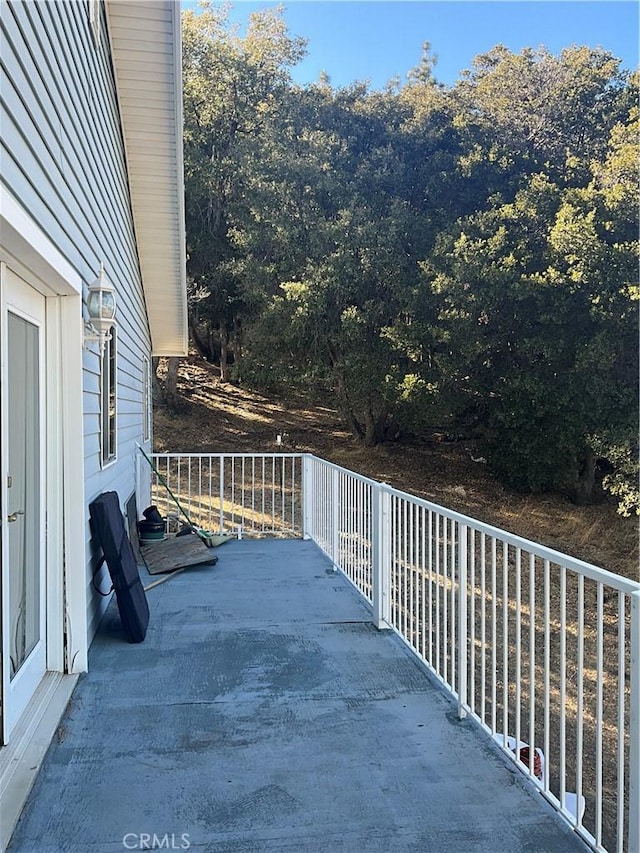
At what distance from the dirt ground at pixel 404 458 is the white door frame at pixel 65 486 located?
9.56 m

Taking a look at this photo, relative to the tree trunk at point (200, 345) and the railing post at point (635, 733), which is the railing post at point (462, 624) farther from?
the tree trunk at point (200, 345)

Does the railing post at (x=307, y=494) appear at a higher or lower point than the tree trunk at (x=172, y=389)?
lower

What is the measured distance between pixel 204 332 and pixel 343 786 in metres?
16.8

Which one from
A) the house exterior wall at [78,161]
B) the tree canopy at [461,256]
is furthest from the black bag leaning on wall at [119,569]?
the tree canopy at [461,256]

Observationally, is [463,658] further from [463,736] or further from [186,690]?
[186,690]

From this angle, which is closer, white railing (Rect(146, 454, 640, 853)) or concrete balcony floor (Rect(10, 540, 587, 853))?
white railing (Rect(146, 454, 640, 853))

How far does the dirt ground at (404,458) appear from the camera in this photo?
38.4ft

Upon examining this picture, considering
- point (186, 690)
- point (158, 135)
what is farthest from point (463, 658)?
point (158, 135)

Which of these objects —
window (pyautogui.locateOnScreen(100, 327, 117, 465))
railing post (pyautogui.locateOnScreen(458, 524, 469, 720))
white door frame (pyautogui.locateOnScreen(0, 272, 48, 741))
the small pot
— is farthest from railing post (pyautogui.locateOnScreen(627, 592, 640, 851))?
the small pot

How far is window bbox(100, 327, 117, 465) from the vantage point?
14.8ft

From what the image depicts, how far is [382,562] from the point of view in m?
4.06

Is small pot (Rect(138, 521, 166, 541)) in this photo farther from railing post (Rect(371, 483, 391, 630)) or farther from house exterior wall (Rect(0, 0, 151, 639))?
railing post (Rect(371, 483, 391, 630))

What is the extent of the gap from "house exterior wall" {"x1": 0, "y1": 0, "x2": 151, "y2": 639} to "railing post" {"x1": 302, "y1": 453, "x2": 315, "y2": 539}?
184cm

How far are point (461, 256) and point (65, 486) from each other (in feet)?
31.3
